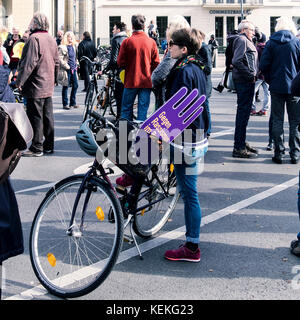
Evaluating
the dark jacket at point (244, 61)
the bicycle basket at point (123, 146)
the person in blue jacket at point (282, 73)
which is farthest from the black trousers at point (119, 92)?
the bicycle basket at point (123, 146)

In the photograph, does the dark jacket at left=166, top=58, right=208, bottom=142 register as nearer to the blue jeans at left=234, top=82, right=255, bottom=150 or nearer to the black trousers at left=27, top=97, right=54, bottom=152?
the blue jeans at left=234, top=82, right=255, bottom=150

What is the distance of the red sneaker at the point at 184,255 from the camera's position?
4758 mm

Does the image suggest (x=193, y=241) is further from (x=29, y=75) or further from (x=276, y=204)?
(x=29, y=75)

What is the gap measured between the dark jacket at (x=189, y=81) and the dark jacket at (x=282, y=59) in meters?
4.08

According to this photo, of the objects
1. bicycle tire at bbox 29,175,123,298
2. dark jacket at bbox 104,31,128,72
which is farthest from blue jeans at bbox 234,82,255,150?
bicycle tire at bbox 29,175,123,298

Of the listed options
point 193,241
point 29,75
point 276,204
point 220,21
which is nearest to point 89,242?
point 193,241

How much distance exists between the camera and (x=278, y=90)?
27.5 feet

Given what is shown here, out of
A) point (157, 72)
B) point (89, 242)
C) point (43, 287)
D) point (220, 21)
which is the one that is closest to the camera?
point (43, 287)

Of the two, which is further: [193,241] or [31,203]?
[31,203]

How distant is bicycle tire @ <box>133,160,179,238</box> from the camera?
5.06m

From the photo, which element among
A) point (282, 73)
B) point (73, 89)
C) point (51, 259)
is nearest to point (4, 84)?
point (51, 259)

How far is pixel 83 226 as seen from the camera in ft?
14.3

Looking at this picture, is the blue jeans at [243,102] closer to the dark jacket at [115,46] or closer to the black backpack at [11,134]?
the dark jacket at [115,46]
